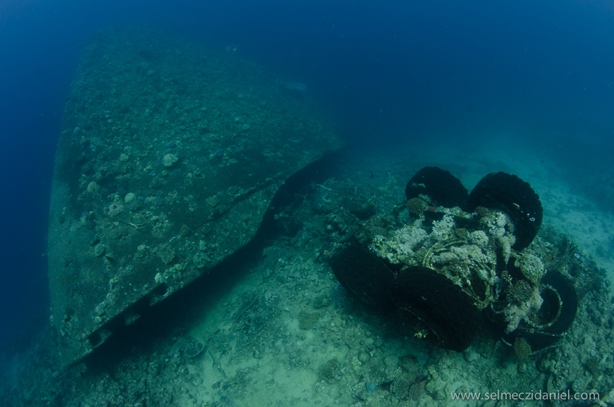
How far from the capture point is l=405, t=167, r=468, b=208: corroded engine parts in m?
8.19

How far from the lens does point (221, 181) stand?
33.9 ft

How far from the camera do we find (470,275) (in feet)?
18.5

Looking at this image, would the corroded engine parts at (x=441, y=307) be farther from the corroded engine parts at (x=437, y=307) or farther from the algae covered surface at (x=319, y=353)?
the algae covered surface at (x=319, y=353)

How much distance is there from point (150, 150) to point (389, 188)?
9.72 metres

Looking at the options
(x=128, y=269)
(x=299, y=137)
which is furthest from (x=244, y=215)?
(x=299, y=137)

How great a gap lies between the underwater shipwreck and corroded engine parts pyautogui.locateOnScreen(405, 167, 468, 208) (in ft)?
0.12

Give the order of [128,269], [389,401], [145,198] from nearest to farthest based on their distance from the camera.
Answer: [389,401] < [128,269] < [145,198]

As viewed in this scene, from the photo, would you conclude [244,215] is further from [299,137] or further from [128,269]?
[299,137]

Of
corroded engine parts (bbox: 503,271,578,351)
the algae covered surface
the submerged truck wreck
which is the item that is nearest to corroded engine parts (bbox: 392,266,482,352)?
the algae covered surface

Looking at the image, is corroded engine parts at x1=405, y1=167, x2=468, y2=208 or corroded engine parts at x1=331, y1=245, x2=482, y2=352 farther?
corroded engine parts at x1=405, y1=167, x2=468, y2=208

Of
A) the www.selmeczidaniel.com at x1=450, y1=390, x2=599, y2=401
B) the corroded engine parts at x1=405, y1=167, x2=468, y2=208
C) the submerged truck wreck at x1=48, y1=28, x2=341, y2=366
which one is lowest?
the submerged truck wreck at x1=48, y1=28, x2=341, y2=366

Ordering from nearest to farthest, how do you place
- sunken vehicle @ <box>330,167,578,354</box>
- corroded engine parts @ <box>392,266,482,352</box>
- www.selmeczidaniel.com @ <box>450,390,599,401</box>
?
corroded engine parts @ <box>392,266,482,352</box>
sunken vehicle @ <box>330,167,578,354</box>
www.selmeczidaniel.com @ <box>450,390,599,401</box>

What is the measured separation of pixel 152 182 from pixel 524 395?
11.1 metres

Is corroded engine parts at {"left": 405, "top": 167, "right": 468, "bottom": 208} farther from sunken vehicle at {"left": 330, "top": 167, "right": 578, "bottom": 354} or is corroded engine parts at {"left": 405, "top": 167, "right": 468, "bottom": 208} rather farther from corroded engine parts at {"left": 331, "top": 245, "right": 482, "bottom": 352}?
corroded engine parts at {"left": 331, "top": 245, "right": 482, "bottom": 352}
